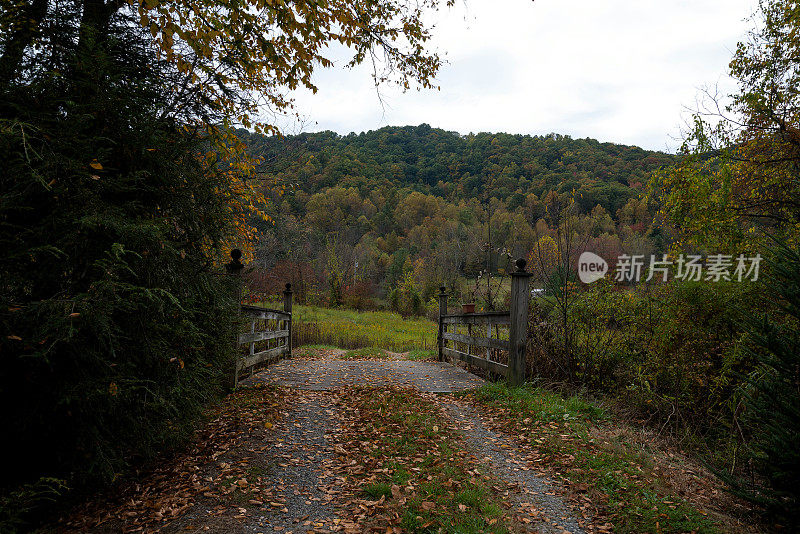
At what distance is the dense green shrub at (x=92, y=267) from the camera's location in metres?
2.60

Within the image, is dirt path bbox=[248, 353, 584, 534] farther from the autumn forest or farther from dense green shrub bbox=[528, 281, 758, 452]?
dense green shrub bbox=[528, 281, 758, 452]

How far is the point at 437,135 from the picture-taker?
4344 centimetres

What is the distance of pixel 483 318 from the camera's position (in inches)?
293

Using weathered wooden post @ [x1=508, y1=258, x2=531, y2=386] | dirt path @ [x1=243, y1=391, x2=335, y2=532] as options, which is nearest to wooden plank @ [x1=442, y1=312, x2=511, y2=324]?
weathered wooden post @ [x1=508, y1=258, x2=531, y2=386]

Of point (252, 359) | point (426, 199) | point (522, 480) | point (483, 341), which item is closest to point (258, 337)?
point (252, 359)

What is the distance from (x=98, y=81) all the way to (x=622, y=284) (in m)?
8.16

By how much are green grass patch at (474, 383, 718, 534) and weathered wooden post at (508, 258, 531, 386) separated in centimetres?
29

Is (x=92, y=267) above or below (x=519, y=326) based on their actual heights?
above

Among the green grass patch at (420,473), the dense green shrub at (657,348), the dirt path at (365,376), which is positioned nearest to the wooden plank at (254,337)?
the dirt path at (365,376)

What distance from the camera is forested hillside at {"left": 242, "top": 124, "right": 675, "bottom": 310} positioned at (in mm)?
10273

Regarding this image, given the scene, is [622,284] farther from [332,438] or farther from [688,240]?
[332,438]

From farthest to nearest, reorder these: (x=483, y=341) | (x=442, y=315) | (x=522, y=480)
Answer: (x=442, y=315) → (x=483, y=341) → (x=522, y=480)

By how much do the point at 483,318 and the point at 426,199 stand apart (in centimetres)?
4227

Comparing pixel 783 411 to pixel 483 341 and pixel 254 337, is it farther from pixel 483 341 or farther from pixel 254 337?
pixel 254 337
